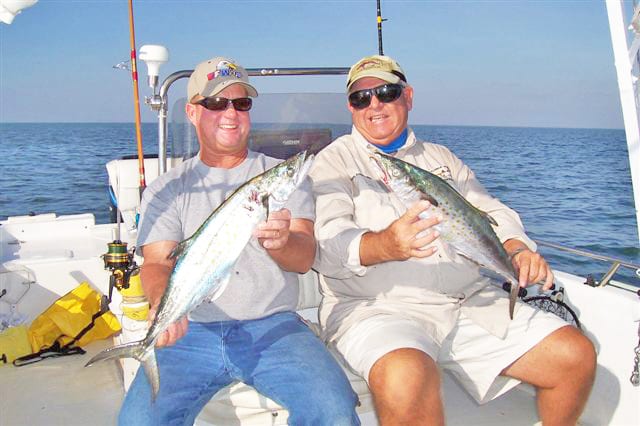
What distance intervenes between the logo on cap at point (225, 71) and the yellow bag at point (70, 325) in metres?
2.39

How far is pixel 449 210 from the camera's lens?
92.4 inches

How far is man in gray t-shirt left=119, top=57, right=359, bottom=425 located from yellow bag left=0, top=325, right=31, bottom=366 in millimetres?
1963

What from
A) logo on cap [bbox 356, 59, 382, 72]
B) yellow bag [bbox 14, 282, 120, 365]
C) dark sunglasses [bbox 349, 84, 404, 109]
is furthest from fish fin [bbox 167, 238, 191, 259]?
yellow bag [bbox 14, 282, 120, 365]

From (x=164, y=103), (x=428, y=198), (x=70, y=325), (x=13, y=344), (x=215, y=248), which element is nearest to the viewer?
(x=215, y=248)

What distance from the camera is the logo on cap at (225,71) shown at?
2.96 m

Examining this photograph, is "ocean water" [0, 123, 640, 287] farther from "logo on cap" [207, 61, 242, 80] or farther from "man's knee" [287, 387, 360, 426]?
"man's knee" [287, 387, 360, 426]

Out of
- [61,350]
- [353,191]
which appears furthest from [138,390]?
[61,350]

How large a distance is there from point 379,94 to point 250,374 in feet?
5.25

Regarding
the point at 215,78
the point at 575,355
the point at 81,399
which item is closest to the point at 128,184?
the point at 81,399

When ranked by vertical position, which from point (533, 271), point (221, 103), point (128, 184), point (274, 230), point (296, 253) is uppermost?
point (221, 103)

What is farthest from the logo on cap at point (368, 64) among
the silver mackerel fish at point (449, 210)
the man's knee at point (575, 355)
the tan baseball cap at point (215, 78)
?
the man's knee at point (575, 355)

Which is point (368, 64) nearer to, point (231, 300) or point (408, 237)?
point (408, 237)

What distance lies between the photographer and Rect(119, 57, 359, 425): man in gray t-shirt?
2.37m

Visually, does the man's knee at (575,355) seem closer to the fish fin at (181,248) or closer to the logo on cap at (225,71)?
the fish fin at (181,248)
